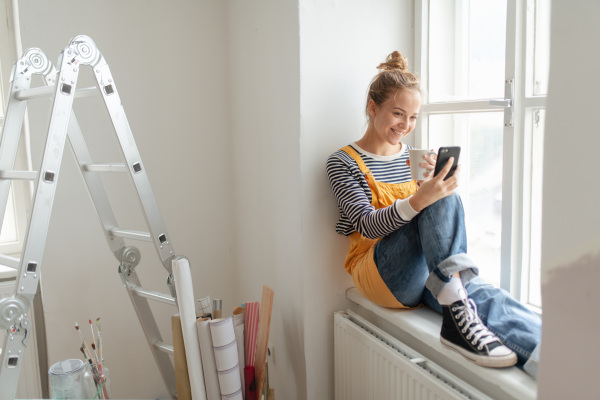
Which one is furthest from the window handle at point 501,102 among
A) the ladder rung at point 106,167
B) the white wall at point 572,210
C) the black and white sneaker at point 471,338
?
the ladder rung at point 106,167

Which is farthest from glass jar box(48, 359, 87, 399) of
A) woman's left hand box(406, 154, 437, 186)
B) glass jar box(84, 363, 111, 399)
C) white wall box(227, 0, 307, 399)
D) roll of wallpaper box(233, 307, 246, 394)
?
woman's left hand box(406, 154, 437, 186)

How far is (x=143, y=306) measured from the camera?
66.7 inches

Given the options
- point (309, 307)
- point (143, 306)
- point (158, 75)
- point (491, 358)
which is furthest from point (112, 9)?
point (491, 358)

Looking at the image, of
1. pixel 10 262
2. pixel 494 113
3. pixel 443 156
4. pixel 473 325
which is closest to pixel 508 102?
pixel 494 113

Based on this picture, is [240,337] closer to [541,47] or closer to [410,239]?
[410,239]

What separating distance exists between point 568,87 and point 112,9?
1.78 m

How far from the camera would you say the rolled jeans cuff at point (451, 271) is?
1.26m

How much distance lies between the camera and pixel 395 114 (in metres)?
1.54

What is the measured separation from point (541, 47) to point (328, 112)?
2.15 feet

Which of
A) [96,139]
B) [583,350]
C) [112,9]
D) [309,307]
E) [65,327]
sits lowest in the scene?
[65,327]

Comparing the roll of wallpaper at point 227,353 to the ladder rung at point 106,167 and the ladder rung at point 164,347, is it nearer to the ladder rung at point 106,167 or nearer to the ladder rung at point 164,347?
the ladder rung at point 164,347

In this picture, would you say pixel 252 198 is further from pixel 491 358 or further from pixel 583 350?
pixel 583 350

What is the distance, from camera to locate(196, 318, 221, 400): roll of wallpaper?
1.51 metres

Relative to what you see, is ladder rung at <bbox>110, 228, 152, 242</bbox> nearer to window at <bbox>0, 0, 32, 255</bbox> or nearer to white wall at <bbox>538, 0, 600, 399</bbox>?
window at <bbox>0, 0, 32, 255</bbox>
